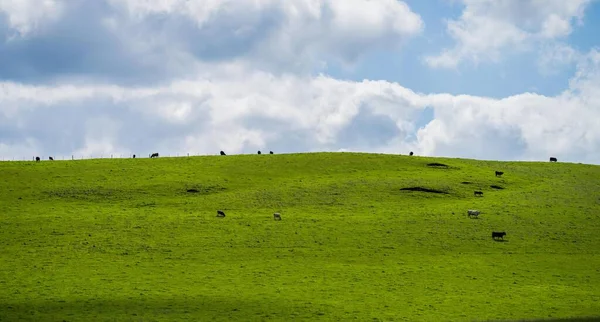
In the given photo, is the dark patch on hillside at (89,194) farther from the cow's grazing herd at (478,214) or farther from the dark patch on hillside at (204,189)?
the cow's grazing herd at (478,214)

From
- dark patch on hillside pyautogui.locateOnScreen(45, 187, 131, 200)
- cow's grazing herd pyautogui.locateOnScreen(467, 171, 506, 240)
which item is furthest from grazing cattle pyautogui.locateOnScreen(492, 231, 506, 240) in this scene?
dark patch on hillside pyautogui.locateOnScreen(45, 187, 131, 200)

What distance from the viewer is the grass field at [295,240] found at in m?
47.6

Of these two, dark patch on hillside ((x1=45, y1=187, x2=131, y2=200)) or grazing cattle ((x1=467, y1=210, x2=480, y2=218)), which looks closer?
grazing cattle ((x1=467, y1=210, x2=480, y2=218))

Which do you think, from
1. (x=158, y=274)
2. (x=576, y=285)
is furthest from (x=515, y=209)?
(x=158, y=274)

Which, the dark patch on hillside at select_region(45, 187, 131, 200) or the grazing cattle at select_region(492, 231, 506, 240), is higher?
the dark patch on hillside at select_region(45, 187, 131, 200)

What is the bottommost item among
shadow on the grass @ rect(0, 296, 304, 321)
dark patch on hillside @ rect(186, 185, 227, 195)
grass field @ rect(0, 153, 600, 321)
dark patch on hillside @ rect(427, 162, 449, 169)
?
shadow on the grass @ rect(0, 296, 304, 321)

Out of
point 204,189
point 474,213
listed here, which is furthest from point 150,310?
point 204,189

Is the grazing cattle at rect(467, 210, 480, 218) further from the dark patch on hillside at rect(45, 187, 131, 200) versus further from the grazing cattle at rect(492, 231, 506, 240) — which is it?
the dark patch on hillside at rect(45, 187, 131, 200)

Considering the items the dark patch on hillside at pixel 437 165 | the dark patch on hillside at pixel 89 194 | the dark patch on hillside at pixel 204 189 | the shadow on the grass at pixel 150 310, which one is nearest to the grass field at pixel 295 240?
the shadow on the grass at pixel 150 310

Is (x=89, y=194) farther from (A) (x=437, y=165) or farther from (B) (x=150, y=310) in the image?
(A) (x=437, y=165)

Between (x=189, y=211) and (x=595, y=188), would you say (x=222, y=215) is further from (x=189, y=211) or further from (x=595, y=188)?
(x=595, y=188)

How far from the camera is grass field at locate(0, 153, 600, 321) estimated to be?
47.6 m

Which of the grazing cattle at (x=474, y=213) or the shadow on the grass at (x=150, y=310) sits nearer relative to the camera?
the shadow on the grass at (x=150, y=310)

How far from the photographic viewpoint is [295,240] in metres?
63.7
